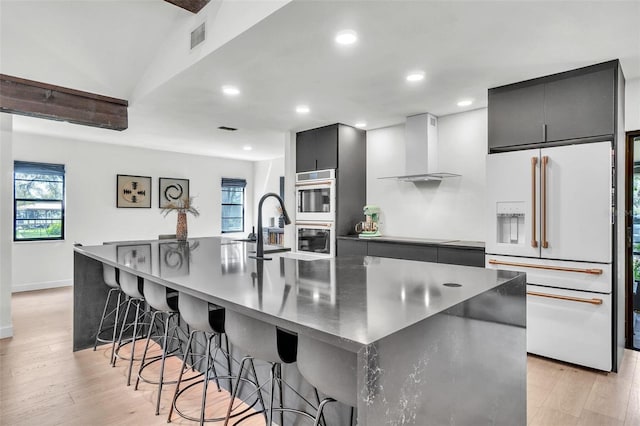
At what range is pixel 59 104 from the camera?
371 cm

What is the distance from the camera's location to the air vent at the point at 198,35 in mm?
2745

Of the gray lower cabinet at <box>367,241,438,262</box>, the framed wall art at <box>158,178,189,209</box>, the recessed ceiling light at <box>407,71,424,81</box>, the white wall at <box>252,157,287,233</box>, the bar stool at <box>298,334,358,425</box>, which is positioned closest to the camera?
the bar stool at <box>298,334,358,425</box>

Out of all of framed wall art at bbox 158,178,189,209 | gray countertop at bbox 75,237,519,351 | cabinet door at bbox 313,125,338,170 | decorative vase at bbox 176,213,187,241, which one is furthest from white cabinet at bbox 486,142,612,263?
framed wall art at bbox 158,178,189,209

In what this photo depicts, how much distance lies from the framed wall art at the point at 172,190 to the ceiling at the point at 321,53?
236 cm

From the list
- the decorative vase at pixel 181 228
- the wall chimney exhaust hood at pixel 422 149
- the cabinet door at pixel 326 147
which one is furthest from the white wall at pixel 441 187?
the decorative vase at pixel 181 228

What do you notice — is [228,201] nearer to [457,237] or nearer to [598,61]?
[457,237]

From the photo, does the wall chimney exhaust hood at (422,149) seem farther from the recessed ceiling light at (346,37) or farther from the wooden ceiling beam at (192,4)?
the wooden ceiling beam at (192,4)

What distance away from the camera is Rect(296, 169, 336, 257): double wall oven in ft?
15.4

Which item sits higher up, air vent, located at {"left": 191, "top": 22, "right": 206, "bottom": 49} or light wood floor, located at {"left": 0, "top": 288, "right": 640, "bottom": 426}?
air vent, located at {"left": 191, "top": 22, "right": 206, "bottom": 49}

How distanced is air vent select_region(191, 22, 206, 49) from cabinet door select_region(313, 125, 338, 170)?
7.18 ft

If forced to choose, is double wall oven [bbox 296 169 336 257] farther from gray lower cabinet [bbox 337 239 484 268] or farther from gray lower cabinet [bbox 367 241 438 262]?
gray lower cabinet [bbox 367 241 438 262]

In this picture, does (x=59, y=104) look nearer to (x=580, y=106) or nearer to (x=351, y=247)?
(x=351, y=247)

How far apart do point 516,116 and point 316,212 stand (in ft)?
8.47

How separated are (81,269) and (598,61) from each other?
4.60 m
